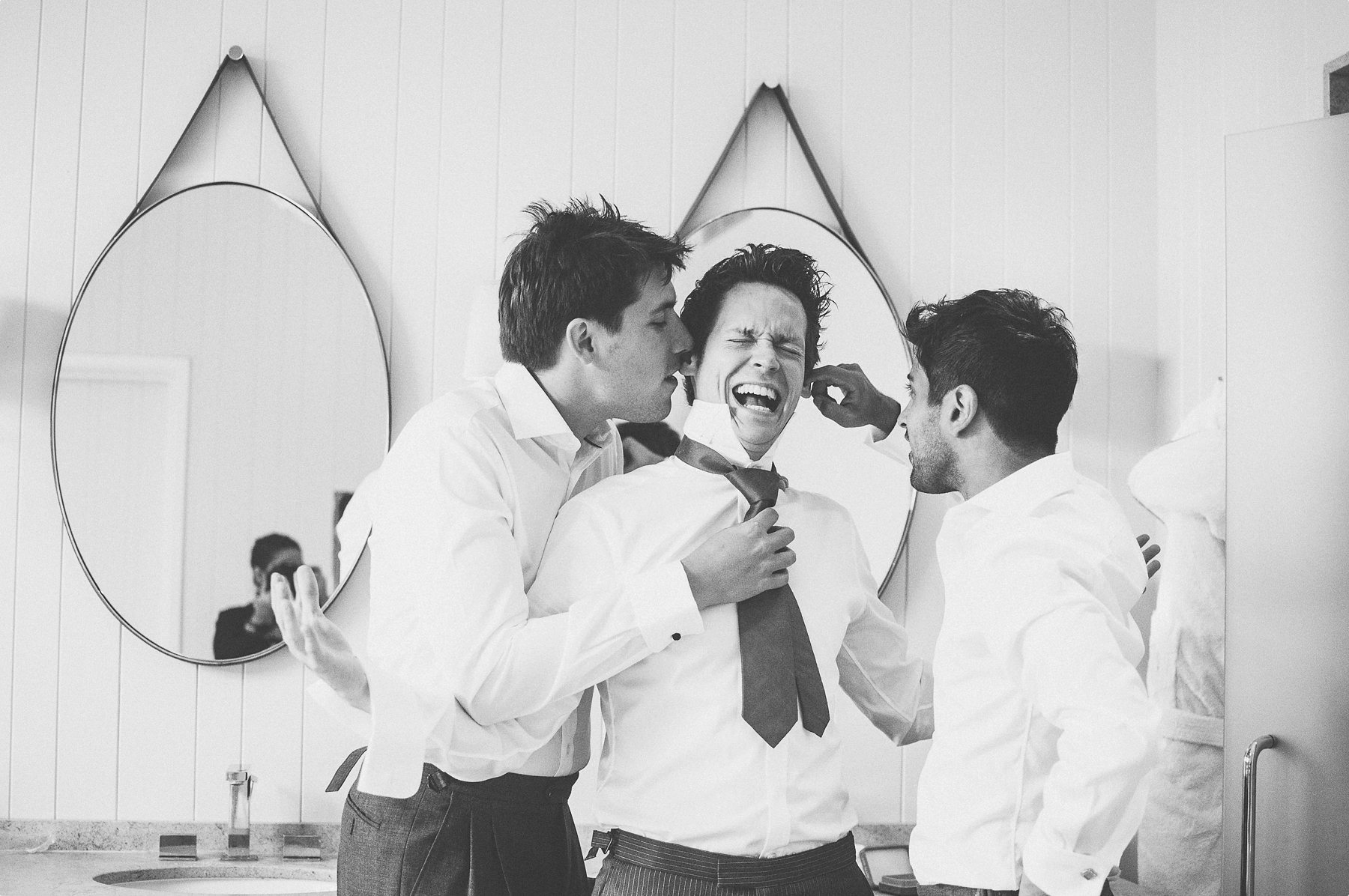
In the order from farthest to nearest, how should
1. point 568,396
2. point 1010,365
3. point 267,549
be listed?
point 267,549
point 568,396
point 1010,365

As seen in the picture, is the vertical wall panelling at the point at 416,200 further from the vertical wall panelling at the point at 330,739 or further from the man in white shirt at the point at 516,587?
the man in white shirt at the point at 516,587

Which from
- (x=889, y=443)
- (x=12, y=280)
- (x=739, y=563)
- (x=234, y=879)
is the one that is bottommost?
(x=234, y=879)

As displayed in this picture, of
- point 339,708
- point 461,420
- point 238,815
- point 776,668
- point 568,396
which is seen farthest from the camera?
point 238,815

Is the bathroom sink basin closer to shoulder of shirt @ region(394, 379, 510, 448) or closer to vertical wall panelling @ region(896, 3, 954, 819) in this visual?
shoulder of shirt @ region(394, 379, 510, 448)

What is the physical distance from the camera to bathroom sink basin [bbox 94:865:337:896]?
2.41 metres

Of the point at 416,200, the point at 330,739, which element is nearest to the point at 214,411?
the point at 416,200

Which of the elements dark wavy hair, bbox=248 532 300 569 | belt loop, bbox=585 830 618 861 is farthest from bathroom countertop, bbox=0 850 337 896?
belt loop, bbox=585 830 618 861

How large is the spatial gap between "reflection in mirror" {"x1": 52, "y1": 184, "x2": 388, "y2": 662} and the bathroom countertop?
43cm

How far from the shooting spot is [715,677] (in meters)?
1.52

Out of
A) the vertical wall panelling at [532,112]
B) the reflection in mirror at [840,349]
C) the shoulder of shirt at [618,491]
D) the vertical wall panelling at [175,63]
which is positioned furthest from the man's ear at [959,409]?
the vertical wall panelling at [175,63]

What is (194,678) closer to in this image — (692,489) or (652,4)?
(692,489)

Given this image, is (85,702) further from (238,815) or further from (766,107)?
(766,107)

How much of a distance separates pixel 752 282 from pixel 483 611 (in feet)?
2.12

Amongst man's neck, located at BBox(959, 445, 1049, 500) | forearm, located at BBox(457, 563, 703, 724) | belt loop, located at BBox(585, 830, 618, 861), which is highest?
man's neck, located at BBox(959, 445, 1049, 500)
